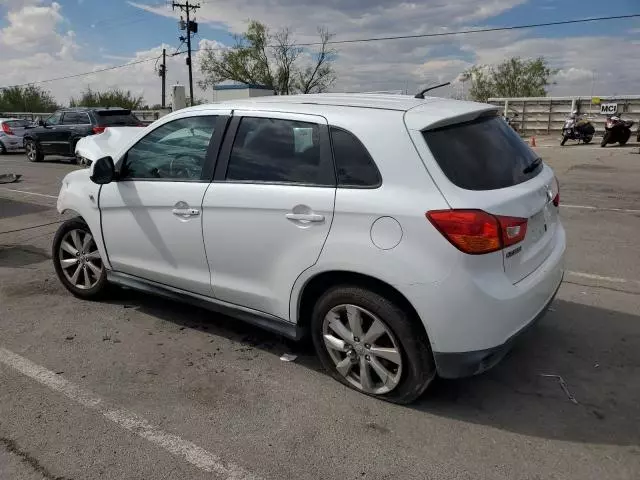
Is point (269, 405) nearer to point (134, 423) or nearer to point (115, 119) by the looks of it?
point (134, 423)

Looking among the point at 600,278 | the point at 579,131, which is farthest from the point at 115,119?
the point at 579,131

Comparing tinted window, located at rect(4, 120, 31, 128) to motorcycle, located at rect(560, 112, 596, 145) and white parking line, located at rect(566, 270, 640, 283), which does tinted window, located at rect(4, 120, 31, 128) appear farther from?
white parking line, located at rect(566, 270, 640, 283)

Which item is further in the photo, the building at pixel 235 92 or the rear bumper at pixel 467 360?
the building at pixel 235 92

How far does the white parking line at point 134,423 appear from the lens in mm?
2717

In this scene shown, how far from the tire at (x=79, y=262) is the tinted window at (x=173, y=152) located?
910mm

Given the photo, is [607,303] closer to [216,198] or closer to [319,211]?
[319,211]

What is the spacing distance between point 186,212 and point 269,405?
1.43m

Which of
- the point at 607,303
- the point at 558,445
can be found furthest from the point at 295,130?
the point at 607,303

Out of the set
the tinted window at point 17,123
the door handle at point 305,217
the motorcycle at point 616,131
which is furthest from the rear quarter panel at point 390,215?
the tinted window at point 17,123

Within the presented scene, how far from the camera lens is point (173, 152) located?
405cm

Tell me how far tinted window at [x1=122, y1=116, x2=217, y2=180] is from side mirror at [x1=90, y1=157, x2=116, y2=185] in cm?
9

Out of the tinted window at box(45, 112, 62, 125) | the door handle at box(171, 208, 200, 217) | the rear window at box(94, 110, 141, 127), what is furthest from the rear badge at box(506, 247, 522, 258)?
the tinted window at box(45, 112, 62, 125)

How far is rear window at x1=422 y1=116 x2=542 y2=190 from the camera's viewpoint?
295 centimetres

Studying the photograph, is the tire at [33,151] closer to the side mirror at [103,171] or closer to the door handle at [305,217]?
the side mirror at [103,171]
